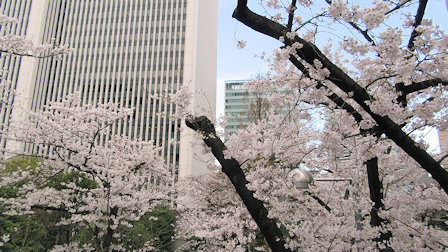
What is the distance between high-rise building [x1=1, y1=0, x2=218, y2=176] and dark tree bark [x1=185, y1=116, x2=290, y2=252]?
1787 inches

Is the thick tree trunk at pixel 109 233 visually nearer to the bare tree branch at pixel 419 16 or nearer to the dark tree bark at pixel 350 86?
the dark tree bark at pixel 350 86

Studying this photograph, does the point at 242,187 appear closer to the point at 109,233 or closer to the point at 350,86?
the point at 350,86

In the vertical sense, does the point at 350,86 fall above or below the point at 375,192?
above

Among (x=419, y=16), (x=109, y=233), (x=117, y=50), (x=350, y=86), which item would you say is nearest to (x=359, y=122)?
(x=350, y=86)

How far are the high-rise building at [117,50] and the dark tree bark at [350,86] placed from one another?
46.9 meters

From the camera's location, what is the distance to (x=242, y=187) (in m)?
4.51

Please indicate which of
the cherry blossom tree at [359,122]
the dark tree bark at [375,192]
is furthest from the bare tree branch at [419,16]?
the dark tree bark at [375,192]

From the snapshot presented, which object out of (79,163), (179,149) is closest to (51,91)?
(179,149)

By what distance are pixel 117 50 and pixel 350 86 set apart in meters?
55.8

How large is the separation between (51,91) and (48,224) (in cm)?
4781

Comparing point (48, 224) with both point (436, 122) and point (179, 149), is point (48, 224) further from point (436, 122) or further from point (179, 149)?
point (179, 149)

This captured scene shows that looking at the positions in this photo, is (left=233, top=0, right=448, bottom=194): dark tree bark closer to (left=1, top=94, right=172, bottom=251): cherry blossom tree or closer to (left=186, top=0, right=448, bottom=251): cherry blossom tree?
(left=186, top=0, right=448, bottom=251): cherry blossom tree

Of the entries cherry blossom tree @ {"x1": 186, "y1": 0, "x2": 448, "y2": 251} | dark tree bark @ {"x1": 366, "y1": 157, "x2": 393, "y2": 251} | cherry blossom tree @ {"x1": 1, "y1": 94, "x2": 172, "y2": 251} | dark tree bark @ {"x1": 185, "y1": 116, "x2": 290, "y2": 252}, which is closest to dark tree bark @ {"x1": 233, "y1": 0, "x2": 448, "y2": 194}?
cherry blossom tree @ {"x1": 186, "y1": 0, "x2": 448, "y2": 251}

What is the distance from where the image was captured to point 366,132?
3.73 m
